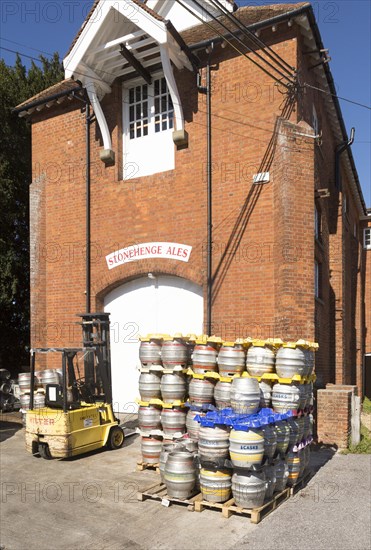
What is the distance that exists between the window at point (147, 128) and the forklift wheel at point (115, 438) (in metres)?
6.76

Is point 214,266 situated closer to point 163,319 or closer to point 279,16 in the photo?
point 163,319

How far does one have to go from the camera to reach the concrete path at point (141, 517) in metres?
5.62

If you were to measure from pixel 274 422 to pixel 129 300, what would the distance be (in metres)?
7.46

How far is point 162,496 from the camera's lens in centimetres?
677

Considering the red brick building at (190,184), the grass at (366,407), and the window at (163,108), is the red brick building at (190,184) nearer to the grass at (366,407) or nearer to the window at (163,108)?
the window at (163,108)

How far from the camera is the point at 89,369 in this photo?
34.2 ft

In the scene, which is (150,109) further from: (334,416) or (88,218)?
(334,416)

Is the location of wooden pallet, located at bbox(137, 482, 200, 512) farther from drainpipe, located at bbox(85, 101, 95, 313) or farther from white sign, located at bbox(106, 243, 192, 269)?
drainpipe, located at bbox(85, 101, 95, 313)

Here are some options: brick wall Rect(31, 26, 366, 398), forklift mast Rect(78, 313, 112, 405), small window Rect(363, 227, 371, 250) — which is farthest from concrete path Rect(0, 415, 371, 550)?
small window Rect(363, 227, 371, 250)

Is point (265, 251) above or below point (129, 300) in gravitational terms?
above

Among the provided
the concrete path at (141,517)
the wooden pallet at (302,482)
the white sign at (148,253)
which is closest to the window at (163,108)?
the white sign at (148,253)

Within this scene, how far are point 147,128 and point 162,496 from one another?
9.88 meters

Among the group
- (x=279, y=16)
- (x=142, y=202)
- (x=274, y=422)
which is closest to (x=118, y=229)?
(x=142, y=202)

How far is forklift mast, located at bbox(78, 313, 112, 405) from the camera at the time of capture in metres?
10.1
